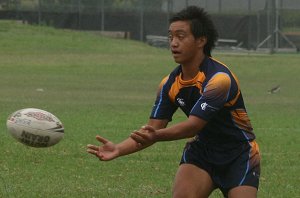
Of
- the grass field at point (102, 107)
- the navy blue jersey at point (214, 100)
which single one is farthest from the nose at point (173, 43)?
the grass field at point (102, 107)

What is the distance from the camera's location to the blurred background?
49344 mm

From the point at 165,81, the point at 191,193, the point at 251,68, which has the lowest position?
the point at 251,68

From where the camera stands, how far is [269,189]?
10.2 meters

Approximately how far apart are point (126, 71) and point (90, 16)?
16.9 m

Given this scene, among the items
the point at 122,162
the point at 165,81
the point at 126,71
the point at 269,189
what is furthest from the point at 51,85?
the point at 165,81

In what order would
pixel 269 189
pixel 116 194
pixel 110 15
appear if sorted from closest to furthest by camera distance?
pixel 116 194
pixel 269 189
pixel 110 15

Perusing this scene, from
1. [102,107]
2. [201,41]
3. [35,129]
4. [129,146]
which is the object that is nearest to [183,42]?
[201,41]

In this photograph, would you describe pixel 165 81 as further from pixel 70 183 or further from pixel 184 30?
pixel 70 183

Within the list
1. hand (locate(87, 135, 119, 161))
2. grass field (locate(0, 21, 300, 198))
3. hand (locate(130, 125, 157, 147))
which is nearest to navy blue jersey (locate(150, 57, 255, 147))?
hand (locate(130, 125, 157, 147))

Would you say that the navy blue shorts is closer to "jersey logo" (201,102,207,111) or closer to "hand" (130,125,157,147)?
"jersey logo" (201,102,207,111)

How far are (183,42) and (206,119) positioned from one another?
0.60m

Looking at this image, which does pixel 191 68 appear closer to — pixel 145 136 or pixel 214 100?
pixel 214 100

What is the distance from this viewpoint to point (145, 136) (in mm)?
6504

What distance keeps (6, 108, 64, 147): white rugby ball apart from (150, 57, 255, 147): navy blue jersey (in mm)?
1008
